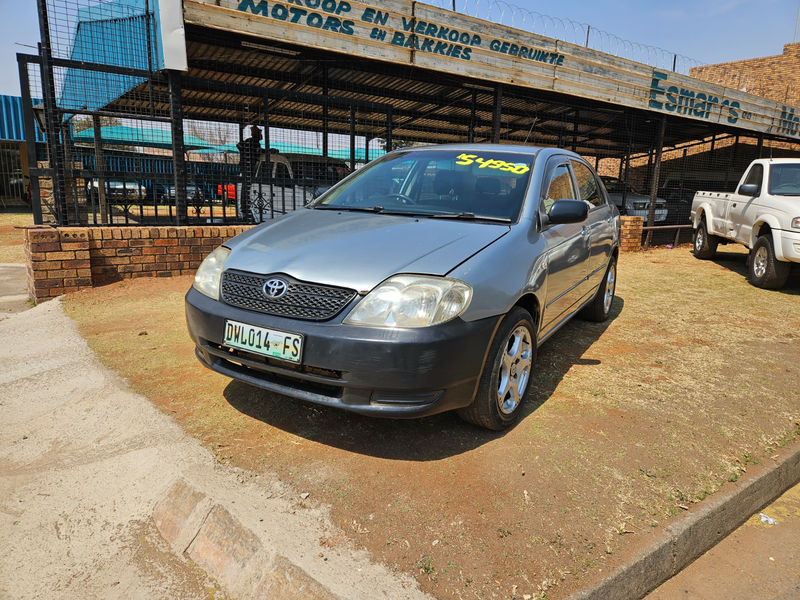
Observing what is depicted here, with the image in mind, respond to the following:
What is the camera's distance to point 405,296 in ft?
7.88

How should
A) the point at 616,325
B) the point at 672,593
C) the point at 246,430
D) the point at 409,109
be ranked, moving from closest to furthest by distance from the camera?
the point at 672,593
the point at 246,430
the point at 616,325
the point at 409,109

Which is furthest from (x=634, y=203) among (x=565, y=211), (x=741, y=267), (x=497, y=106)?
(x=565, y=211)

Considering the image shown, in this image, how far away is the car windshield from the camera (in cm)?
332

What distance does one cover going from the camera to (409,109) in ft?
39.5

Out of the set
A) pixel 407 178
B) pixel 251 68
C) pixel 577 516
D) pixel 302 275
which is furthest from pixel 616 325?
pixel 251 68

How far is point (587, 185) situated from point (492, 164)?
5.27ft

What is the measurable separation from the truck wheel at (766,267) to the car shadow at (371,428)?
5776mm

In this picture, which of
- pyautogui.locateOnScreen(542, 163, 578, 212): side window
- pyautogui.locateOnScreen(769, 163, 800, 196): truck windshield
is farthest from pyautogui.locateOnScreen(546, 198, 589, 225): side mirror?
pyautogui.locateOnScreen(769, 163, 800, 196): truck windshield

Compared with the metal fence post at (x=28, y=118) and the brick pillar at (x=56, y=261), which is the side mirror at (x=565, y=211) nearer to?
the brick pillar at (x=56, y=261)

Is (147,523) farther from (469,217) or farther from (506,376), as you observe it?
(469,217)

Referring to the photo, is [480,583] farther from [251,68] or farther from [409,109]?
[409,109]

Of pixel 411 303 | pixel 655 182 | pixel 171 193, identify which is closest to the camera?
pixel 411 303

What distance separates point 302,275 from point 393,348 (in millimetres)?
622

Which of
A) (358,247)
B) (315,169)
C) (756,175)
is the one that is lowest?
(358,247)
